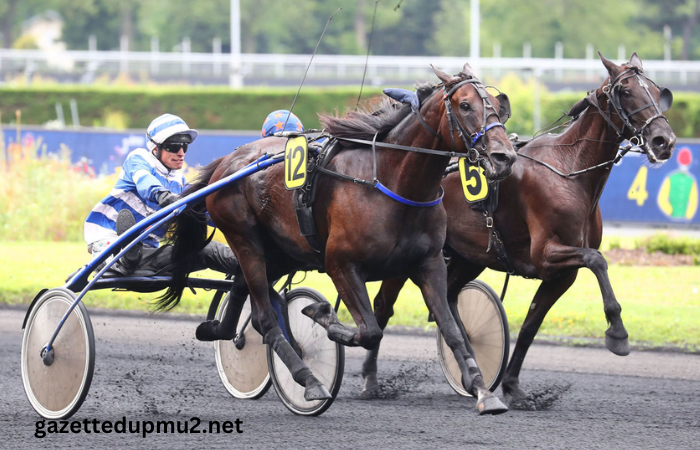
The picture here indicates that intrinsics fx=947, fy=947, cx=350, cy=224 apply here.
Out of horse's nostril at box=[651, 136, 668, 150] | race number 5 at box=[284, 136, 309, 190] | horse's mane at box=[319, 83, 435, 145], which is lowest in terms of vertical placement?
race number 5 at box=[284, 136, 309, 190]

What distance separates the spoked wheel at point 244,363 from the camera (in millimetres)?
5738

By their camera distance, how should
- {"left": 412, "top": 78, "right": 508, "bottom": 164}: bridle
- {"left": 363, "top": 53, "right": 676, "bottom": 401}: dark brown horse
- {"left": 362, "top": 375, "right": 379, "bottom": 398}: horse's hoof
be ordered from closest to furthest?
1. {"left": 412, "top": 78, "right": 508, "bottom": 164}: bridle
2. {"left": 363, "top": 53, "right": 676, "bottom": 401}: dark brown horse
3. {"left": 362, "top": 375, "right": 379, "bottom": 398}: horse's hoof

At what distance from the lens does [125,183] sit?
565 cm

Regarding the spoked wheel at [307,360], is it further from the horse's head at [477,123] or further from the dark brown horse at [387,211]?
the horse's head at [477,123]

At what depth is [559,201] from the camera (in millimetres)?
5465

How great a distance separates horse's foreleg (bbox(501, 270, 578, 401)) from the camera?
18.4 feet

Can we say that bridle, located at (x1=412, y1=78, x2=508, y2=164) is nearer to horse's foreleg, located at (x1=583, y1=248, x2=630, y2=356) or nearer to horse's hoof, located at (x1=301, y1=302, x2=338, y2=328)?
horse's hoof, located at (x1=301, y1=302, x2=338, y2=328)

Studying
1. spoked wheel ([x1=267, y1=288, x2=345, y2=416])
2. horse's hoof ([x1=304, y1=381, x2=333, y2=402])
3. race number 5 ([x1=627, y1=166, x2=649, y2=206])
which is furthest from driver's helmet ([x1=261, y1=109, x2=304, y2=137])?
race number 5 ([x1=627, y1=166, x2=649, y2=206])

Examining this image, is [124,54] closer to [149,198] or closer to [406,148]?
[149,198]

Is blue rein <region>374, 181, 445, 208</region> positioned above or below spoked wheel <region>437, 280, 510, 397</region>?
above

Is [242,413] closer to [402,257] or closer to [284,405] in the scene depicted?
[284,405]

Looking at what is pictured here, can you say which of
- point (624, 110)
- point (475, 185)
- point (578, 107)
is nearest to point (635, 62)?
point (624, 110)

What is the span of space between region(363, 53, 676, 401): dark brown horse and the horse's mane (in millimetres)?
1143

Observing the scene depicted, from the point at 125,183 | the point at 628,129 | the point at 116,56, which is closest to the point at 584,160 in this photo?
the point at 628,129
